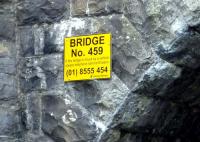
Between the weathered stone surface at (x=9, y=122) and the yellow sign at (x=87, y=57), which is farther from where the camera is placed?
the weathered stone surface at (x=9, y=122)

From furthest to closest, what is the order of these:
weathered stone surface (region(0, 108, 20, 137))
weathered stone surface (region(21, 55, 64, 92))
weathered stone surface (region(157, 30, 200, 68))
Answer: weathered stone surface (region(0, 108, 20, 137))
weathered stone surface (region(21, 55, 64, 92))
weathered stone surface (region(157, 30, 200, 68))

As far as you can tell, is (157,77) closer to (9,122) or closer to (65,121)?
(65,121)

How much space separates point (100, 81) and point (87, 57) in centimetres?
12

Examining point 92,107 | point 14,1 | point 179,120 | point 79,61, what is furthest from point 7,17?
point 179,120

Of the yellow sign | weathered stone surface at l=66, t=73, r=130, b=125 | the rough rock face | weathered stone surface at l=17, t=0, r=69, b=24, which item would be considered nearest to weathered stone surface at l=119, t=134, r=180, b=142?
the rough rock face

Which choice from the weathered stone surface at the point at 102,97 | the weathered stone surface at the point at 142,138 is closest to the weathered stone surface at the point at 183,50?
the weathered stone surface at the point at 102,97

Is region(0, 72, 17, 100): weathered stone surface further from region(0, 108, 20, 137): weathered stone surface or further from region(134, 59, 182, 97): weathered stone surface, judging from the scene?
region(134, 59, 182, 97): weathered stone surface

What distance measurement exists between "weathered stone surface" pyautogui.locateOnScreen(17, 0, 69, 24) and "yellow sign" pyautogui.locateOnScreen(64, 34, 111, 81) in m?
0.13

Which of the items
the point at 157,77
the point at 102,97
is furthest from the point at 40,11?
the point at 157,77

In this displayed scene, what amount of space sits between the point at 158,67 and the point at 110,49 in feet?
0.69

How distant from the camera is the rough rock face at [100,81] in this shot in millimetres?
2049

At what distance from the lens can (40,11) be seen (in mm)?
2275

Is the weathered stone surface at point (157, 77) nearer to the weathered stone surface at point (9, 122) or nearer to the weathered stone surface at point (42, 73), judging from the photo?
the weathered stone surface at point (42, 73)

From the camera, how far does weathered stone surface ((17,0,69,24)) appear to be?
2236mm
